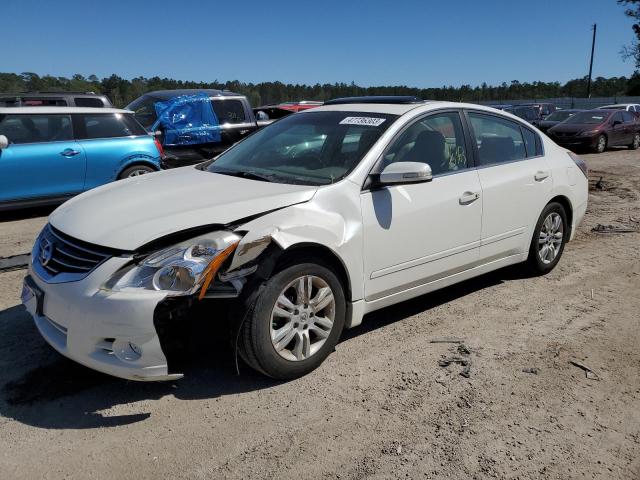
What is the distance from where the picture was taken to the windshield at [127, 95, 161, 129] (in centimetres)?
1079

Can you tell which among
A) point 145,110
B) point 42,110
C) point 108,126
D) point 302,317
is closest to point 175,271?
point 302,317

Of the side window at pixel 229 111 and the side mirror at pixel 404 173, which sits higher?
the side window at pixel 229 111

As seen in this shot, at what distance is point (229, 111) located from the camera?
36.4ft

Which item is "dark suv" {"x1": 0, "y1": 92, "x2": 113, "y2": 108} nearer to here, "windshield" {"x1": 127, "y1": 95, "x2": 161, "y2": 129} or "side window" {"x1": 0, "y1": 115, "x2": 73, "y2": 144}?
"windshield" {"x1": 127, "y1": 95, "x2": 161, "y2": 129}

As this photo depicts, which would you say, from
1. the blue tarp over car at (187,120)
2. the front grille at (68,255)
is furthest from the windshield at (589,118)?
the front grille at (68,255)

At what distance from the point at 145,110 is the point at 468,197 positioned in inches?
332

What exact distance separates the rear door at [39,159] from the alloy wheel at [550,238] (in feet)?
20.7

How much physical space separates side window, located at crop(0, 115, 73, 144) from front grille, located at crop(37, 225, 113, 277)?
5.09m

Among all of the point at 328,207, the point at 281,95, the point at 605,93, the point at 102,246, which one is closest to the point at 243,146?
the point at 328,207

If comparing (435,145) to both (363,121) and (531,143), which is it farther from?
(531,143)

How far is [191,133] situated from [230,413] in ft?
27.0

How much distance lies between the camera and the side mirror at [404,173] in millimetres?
3656

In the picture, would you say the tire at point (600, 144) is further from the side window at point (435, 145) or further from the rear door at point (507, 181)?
the side window at point (435, 145)

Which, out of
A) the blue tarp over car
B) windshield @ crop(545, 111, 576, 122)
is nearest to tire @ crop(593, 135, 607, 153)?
windshield @ crop(545, 111, 576, 122)
